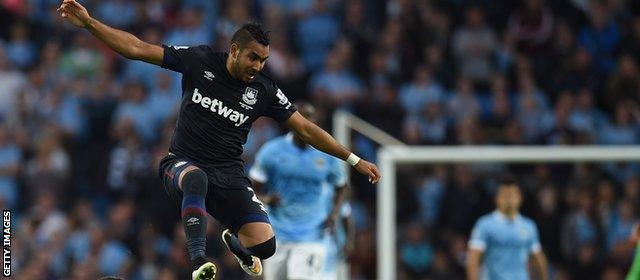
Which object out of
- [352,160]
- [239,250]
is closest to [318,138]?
[352,160]

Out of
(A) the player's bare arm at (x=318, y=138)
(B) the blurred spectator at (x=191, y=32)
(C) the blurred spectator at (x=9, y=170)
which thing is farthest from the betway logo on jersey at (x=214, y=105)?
(B) the blurred spectator at (x=191, y=32)

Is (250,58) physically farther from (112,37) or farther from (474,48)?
(474,48)

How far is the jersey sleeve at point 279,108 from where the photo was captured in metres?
10.4

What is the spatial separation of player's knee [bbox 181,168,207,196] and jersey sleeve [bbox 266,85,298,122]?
857 mm

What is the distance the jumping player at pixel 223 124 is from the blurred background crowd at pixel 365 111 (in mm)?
6613

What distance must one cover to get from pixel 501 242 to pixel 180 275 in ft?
14.4

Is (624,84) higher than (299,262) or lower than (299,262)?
higher

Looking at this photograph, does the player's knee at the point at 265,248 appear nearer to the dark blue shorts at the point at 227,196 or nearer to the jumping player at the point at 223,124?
the jumping player at the point at 223,124

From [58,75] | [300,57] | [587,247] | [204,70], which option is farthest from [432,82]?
[204,70]

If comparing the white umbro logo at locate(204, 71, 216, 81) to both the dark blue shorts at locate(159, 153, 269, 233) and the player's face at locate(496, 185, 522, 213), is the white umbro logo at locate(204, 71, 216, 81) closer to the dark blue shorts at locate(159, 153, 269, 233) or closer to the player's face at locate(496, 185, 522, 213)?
the dark blue shorts at locate(159, 153, 269, 233)

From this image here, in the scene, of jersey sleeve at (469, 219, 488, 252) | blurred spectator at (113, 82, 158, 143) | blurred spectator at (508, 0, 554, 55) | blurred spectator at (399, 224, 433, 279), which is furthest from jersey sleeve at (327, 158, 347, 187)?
blurred spectator at (508, 0, 554, 55)

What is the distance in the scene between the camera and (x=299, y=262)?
13.3 metres

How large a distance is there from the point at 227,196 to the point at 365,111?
8.49 meters

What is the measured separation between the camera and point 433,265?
57.1 ft
